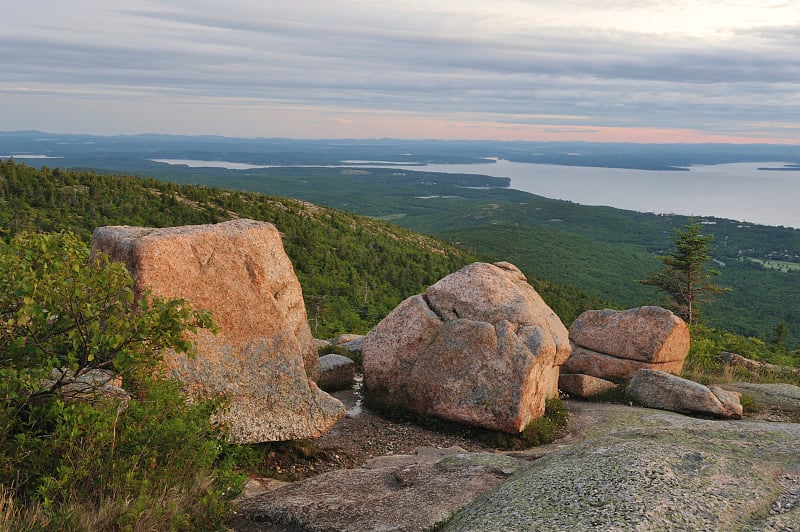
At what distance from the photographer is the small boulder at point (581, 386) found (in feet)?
63.2

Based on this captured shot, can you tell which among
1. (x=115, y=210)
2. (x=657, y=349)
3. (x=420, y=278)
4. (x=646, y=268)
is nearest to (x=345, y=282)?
(x=420, y=278)

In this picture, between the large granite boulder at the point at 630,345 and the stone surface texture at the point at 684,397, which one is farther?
the large granite boulder at the point at 630,345

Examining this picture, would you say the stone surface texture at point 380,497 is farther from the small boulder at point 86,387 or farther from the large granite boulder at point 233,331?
the small boulder at point 86,387

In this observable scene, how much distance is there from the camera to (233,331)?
40.7 feet

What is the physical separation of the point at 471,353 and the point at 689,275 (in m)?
32.9

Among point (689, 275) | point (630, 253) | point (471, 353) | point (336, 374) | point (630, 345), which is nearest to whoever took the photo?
point (471, 353)

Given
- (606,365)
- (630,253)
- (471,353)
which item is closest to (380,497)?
(471,353)

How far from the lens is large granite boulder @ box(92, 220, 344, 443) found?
11664 mm

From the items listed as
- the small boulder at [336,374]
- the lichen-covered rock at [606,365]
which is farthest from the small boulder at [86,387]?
the lichen-covered rock at [606,365]

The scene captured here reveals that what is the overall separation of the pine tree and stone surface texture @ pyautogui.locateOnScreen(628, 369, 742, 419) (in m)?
24.6

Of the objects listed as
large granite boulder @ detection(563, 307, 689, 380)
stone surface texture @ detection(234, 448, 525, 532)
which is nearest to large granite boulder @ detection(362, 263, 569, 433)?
stone surface texture @ detection(234, 448, 525, 532)

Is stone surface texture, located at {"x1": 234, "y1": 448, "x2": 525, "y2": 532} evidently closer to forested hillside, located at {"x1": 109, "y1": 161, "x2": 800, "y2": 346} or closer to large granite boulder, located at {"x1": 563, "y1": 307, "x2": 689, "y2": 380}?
large granite boulder, located at {"x1": 563, "y1": 307, "x2": 689, "y2": 380}

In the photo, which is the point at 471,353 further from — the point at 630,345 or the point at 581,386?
the point at 630,345

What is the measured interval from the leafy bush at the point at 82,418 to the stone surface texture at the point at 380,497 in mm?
874
